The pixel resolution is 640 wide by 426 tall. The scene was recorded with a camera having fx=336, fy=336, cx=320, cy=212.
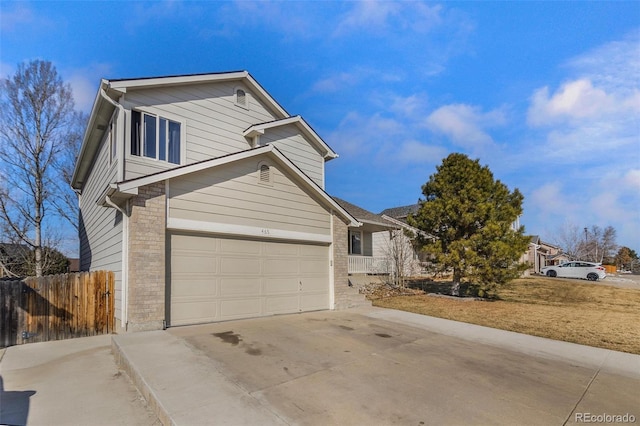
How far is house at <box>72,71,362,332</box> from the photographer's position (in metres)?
7.88

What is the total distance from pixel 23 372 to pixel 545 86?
17.1m

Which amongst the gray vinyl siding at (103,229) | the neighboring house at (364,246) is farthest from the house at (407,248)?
the gray vinyl siding at (103,229)

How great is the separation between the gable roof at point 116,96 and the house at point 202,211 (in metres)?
0.04

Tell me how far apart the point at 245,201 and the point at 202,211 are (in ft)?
4.49

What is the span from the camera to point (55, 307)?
26.5 ft

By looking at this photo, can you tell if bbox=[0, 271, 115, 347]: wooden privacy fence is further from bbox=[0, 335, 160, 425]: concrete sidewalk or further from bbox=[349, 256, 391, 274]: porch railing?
bbox=[349, 256, 391, 274]: porch railing

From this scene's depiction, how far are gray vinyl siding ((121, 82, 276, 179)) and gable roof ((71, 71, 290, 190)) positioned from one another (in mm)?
225

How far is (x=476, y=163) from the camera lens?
1474 centimetres

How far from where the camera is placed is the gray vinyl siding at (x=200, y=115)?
9656mm

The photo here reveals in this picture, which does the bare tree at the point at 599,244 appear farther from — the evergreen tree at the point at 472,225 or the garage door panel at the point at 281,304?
the garage door panel at the point at 281,304

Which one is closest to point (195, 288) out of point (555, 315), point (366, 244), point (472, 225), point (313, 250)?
point (313, 250)

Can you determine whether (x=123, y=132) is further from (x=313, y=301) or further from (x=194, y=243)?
(x=313, y=301)

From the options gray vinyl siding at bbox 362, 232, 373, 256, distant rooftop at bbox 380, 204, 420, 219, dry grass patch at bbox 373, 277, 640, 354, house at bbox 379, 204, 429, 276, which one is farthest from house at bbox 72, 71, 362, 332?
distant rooftop at bbox 380, 204, 420, 219

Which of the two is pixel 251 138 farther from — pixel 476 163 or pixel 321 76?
pixel 476 163
